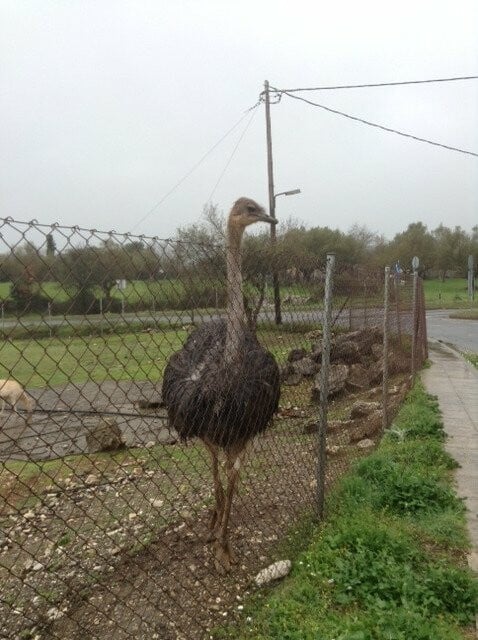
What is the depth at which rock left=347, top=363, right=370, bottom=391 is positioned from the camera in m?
8.73

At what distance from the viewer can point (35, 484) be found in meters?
5.77

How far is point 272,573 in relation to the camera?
3.64 meters

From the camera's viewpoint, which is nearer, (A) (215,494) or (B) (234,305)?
(B) (234,305)

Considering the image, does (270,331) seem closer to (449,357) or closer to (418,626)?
(418,626)

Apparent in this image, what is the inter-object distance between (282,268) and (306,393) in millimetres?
4932

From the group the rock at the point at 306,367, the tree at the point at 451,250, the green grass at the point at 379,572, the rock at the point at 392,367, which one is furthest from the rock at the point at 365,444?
the tree at the point at 451,250

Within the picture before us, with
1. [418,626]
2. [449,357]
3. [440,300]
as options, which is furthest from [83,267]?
[440,300]

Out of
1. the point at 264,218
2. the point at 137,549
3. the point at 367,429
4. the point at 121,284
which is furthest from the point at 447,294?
the point at 121,284

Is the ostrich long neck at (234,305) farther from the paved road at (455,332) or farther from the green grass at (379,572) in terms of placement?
the paved road at (455,332)

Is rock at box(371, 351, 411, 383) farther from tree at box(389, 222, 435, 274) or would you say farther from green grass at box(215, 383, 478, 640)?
tree at box(389, 222, 435, 274)

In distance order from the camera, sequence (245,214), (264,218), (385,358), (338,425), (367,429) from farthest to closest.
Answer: (338,425) → (367,429) → (385,358) → (264,218) → (245,214)

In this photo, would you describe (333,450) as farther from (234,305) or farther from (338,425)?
(234,305)

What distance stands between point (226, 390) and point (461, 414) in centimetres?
454

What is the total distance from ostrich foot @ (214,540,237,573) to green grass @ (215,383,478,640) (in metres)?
0.33
